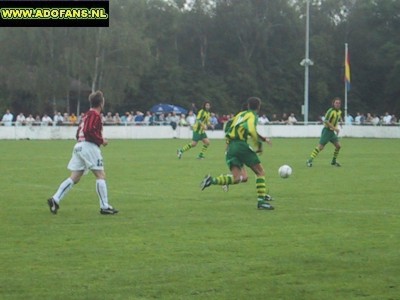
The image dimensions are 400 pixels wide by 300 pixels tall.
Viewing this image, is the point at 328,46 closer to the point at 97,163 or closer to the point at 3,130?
the point at 3,130

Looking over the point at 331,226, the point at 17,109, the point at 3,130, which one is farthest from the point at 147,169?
the point at 17,109

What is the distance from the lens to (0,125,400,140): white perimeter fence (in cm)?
5384

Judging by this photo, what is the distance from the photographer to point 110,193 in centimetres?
1859

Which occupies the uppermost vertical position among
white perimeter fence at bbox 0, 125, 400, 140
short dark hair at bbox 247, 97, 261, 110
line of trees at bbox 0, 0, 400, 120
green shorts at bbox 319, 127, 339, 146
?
line of trees at bbox 0, 0, 400, 120

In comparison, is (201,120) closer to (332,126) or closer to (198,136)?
(198,136)

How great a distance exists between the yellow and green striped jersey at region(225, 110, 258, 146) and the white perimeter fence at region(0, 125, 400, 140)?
38.9 meters

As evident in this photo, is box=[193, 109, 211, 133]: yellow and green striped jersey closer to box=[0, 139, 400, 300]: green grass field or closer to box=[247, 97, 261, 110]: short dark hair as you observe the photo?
box=[0, 139, 400, 300]: green grass field

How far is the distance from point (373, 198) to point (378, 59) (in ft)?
231

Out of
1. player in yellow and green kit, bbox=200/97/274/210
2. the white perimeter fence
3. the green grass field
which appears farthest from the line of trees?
player in yellow and green kit, bbox=200/97/274/210

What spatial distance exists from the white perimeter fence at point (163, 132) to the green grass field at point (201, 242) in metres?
32.8

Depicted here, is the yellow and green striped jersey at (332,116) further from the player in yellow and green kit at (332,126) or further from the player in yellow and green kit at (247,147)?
the player in yellow and green kit at (247,147)

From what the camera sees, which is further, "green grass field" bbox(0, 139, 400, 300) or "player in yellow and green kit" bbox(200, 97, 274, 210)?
→ "player in yellow and green kit" bbox(200, 97, 274, 210)

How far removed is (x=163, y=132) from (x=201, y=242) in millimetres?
46004

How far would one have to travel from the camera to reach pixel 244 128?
51.2 feet
